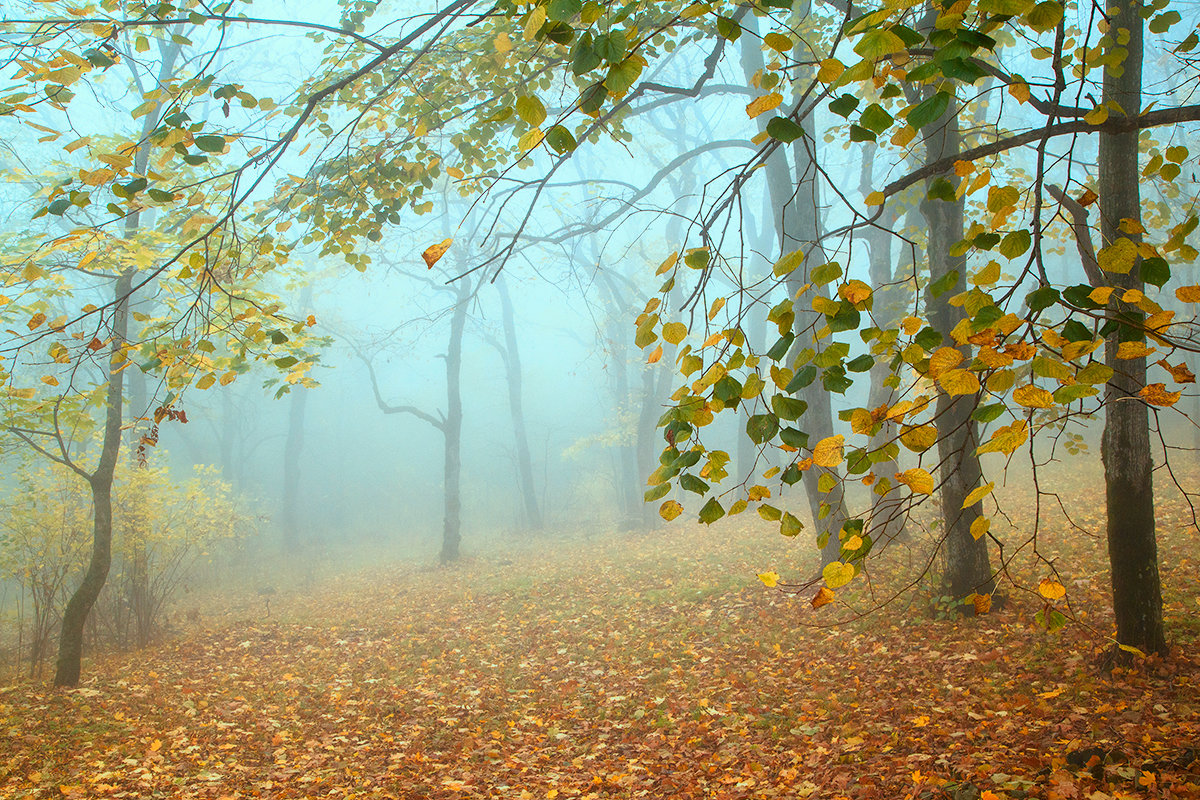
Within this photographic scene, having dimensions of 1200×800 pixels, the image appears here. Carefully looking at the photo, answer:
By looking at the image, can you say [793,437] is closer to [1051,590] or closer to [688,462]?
[688,462]

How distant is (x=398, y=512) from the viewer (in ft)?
83.0

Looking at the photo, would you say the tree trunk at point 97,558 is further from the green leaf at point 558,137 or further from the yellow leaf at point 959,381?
the yellow leaf at point 959,381

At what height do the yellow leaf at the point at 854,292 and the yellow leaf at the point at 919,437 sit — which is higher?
the yellow leaf at the point at 854,292

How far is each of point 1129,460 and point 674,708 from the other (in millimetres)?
3099

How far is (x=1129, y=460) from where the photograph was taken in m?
3.63

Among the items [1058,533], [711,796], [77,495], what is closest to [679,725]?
[711,796]

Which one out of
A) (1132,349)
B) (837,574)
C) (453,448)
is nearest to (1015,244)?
(1132,349)

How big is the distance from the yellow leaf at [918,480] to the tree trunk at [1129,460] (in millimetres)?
2748

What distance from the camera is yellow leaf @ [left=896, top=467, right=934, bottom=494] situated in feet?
4.85

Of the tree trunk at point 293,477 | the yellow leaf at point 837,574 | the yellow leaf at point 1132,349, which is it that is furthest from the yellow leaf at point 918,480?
the tree trunk at point 293,477

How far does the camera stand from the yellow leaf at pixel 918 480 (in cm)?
148

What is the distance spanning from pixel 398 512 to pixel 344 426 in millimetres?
7450

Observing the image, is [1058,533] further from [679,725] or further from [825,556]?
[679,725]

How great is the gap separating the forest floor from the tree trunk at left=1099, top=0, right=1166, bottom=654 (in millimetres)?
289
